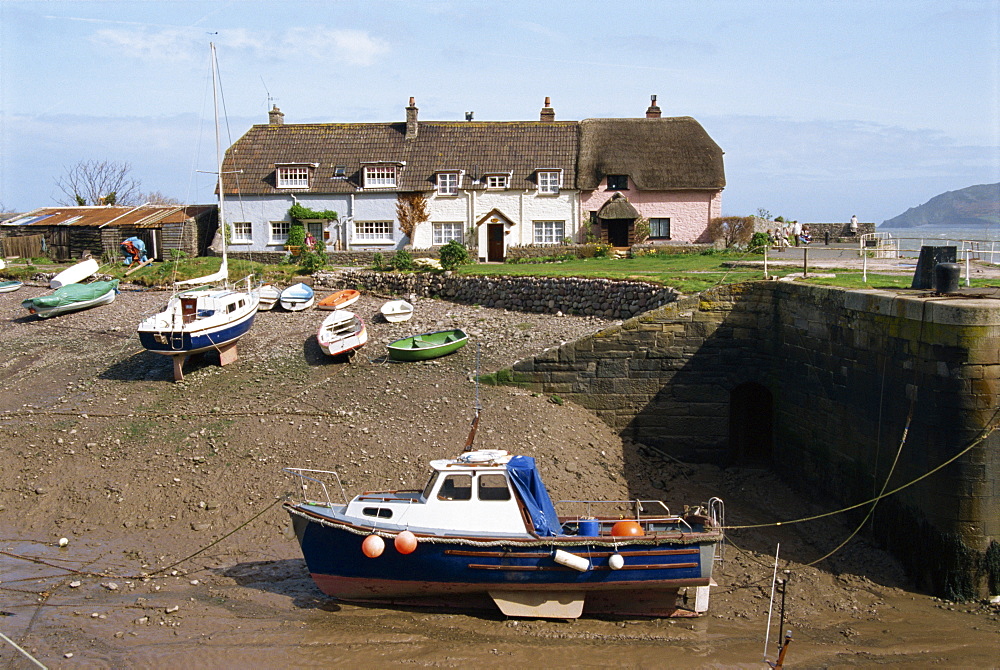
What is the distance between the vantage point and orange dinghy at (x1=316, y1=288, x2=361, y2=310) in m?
25.5

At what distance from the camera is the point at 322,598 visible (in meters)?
12.2

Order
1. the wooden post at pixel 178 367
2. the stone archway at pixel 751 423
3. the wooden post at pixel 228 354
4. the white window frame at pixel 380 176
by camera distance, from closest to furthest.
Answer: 1. the stone archway at pixel 751 423
2. the wooden post at pixel 178 367
3. the wooden post at pixel 228 354
4. the white window frame at pixel 380 176

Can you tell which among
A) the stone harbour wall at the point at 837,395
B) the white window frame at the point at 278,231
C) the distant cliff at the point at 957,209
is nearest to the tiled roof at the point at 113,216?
the white window frame at the point at 278,231

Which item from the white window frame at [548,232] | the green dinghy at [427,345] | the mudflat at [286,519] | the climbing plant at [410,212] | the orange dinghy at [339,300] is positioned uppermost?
the climbing plant at [410,212]

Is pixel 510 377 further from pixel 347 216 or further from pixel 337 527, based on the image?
pixel 347 216

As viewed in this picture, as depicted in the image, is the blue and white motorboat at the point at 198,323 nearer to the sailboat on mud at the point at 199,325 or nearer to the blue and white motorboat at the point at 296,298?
the sailboat on mud at the point at 199,325

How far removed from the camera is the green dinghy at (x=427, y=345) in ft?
66.2

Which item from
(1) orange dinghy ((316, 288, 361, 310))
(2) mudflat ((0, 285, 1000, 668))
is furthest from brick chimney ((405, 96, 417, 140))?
(2) mudflat ((0, 285, 1000, 668))

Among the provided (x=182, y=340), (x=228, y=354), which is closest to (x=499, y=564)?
(x=182, y=340)

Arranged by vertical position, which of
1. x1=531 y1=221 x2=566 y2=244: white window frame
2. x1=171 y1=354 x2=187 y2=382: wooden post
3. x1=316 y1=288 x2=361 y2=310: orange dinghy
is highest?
x1=531 y1=221 x2=566 y2=244: white window frame

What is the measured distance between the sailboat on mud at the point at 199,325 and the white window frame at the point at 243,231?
1290cm

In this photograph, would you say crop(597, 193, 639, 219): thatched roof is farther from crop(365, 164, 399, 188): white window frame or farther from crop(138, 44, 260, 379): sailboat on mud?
crop(138, 44, 260, 379): sailboat on mud

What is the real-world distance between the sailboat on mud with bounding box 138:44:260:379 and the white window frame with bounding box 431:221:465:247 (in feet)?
43.0

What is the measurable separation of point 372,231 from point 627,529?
2499 cm
